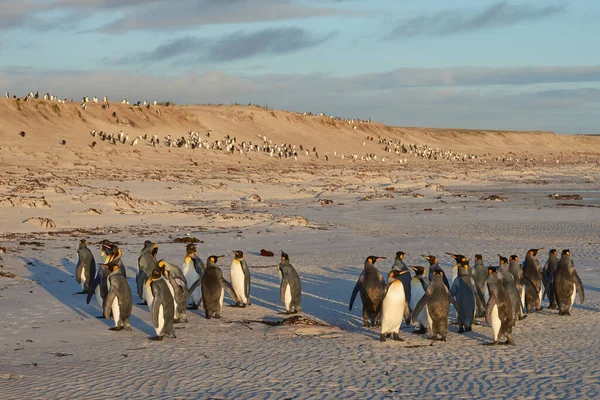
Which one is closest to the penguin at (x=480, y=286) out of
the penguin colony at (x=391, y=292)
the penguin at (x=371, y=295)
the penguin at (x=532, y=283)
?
the penguin colony at (x=391, y=292)

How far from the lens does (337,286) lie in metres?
15.0

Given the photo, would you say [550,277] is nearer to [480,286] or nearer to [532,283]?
[532,283]

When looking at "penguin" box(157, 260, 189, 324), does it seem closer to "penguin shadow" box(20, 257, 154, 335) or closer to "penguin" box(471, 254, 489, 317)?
"penguin shadow" box(20, 257, 154, 335)

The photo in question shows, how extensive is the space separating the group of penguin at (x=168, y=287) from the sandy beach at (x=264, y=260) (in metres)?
0.27

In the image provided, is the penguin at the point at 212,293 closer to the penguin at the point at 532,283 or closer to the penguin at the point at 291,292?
the penguin at the point at 291,292

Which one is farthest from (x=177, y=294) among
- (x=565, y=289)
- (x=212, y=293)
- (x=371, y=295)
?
(x=565, y=289)

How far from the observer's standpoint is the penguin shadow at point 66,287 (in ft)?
39.1

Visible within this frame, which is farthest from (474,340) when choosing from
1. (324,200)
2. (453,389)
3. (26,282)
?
(324,200)

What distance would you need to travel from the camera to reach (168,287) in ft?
36.8

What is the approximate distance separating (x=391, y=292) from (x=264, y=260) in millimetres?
7110

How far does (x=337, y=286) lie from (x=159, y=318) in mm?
5056

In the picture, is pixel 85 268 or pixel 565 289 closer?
pixel 565 289

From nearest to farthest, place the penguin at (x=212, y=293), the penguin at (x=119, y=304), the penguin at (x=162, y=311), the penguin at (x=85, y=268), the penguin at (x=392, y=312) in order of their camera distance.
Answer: the penguin at (x=162, y=311), the penguin at (x=392, y=312), the penguin at (x=119, y=304), the penguin at (x=212, y=293), the penguin at (x=85, y=268)

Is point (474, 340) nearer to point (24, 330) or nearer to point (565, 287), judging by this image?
point (565, 287)
